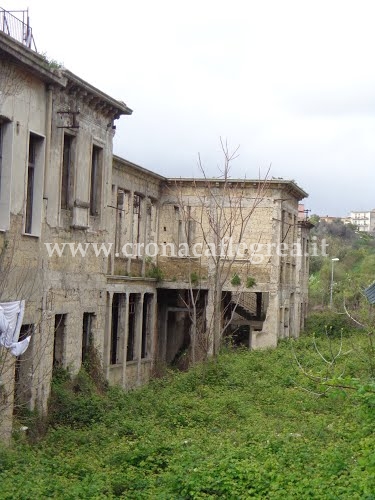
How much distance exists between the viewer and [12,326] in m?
15.5

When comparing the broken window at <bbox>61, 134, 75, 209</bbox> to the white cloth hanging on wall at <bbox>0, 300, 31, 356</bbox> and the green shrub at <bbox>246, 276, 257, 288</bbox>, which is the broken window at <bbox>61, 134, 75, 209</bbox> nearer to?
the white cloth hanging on wall at <bbox>0, 300, 31, 356</bbox>

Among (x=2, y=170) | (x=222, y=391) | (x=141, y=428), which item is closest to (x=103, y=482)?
(x=141, y=428)

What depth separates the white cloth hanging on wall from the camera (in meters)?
15.0

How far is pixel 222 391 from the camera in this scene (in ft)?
74.6

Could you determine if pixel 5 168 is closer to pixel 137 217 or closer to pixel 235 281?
pixel 137 217

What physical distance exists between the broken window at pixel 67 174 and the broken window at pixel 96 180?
164 centimetres

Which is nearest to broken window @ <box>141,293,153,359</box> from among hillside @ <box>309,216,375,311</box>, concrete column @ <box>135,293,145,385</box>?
concrete column @ <box>135,293,145,385</box>

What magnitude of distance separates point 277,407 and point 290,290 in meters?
18.4

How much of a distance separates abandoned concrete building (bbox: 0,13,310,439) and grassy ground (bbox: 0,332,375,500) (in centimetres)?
113

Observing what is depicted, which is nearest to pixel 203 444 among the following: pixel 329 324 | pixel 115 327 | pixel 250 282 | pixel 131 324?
pixel 115 327

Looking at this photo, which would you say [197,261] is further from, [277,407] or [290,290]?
[277,407]

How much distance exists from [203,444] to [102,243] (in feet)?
27.4

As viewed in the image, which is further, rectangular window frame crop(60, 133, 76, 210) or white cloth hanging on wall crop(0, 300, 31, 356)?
rectangular window frame crop(60, 133, 76, 210)

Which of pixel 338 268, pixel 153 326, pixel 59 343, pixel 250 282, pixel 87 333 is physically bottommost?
pixel 153 326
